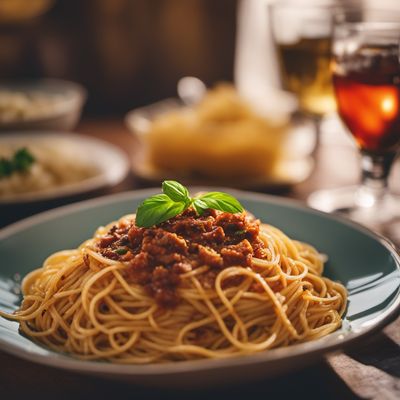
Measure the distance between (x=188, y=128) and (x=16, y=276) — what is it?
1.49 metres

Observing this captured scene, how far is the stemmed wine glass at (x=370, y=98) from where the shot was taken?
2328 millimetres

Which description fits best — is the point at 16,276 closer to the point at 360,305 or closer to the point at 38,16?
the point at 360,305

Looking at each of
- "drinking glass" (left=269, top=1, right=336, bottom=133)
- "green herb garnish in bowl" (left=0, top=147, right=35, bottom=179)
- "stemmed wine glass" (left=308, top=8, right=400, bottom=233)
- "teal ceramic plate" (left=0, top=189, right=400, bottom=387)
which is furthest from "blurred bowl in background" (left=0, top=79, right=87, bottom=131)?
"stemmed wine glass" (left=308, top=8, right=400, bottom=233)

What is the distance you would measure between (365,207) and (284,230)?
0.69 metres

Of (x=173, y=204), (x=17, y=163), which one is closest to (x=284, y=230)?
(x=173, y=204)

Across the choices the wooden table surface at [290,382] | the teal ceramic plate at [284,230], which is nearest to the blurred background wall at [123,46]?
the teal ceramic plate at [284,230]

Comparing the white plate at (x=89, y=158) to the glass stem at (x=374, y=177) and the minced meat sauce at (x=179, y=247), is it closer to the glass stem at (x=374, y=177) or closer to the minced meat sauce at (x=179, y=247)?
the minced meat sauce at (x=179, y=247)

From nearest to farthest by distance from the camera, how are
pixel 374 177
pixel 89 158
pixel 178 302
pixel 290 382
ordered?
pixel 290 382, pixel 178 302, pixel 374 177, pixel 89 158

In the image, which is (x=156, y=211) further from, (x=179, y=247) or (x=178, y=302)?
(x=178, y=302)

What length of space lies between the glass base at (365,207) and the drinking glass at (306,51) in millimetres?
480

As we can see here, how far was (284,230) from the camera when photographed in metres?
2.13

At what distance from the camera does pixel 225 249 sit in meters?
1.67

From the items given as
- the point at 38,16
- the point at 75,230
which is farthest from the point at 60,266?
the point at 38,16

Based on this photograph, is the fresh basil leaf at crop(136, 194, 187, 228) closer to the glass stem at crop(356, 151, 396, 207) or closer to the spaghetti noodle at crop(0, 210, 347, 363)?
the spaghetti noodle at crop(0, 210, 347, 363)
